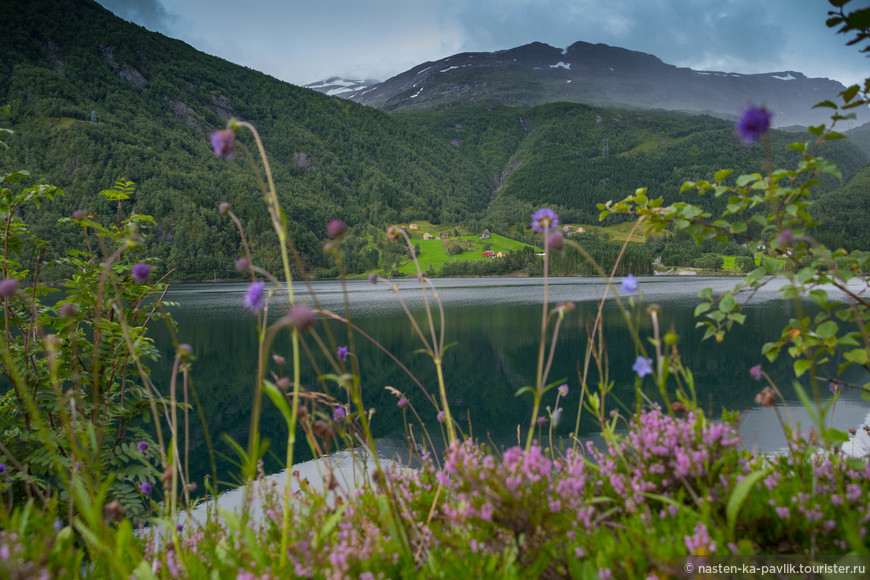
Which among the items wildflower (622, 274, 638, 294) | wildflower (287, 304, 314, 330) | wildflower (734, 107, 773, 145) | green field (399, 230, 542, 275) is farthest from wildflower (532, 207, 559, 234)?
green field (399, 230, 542, 275)

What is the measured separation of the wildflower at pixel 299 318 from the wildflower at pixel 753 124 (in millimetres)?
1988

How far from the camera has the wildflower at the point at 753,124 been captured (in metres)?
1.99

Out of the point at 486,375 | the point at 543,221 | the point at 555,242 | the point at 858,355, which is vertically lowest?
the point at 486,375

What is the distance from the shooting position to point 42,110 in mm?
190375

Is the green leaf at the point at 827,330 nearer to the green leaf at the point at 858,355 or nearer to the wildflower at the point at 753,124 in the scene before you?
the green leaf at the point at 858,355

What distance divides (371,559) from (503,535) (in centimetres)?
55

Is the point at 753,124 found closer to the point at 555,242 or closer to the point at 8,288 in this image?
the point at 555,242

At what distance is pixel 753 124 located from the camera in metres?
2.03

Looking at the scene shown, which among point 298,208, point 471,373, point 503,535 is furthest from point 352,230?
point 503,535

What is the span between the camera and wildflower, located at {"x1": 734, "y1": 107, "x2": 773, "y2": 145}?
78.2 inches

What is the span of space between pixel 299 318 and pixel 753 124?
2.16 m

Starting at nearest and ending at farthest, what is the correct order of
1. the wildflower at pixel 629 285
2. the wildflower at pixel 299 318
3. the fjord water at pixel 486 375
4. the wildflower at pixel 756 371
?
the wildflower at pixel 299 318
the wildflower at pixel 629 285
the wildflower at pixel 756 371
the fjord water at pixel 486 375

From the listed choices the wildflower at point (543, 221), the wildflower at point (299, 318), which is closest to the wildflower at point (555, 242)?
the wildflower at point (543, 221)

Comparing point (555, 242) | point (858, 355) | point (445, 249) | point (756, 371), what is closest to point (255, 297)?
point (555, 242)
